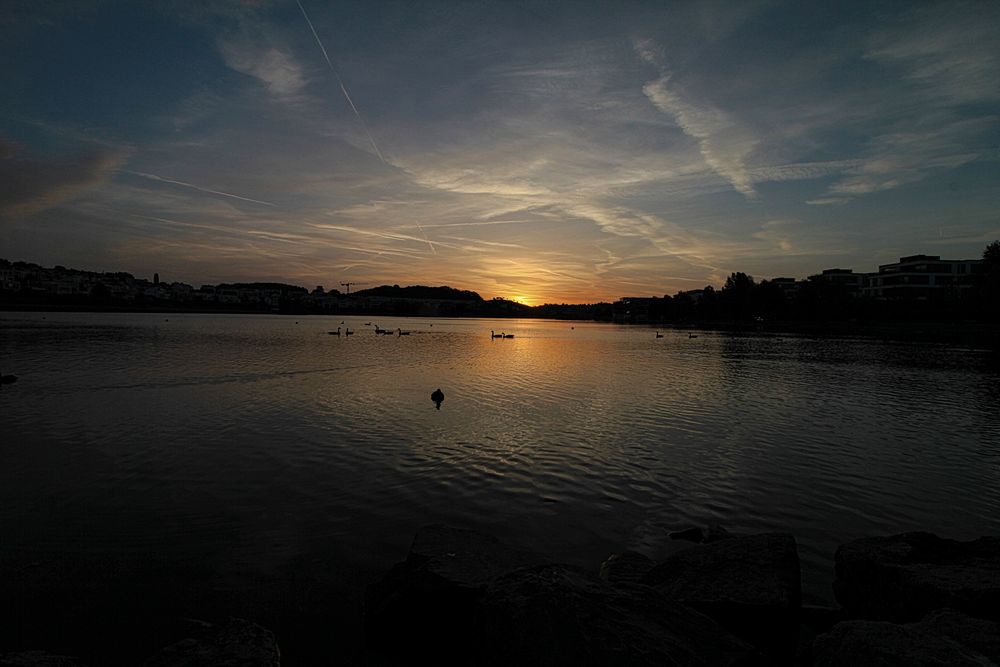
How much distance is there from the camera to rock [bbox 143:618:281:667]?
5.77 meters

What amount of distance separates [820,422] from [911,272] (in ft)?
629

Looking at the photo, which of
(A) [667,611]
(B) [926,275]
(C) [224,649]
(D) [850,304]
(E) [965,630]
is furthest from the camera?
(B) [926,275]

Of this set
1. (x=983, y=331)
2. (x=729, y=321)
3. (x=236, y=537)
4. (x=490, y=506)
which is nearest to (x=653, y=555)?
(x=490, y=506)

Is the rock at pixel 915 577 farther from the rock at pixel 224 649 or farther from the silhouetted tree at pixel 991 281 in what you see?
the silhouetted tree at pixel 991 281

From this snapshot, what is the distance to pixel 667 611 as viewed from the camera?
6.24m

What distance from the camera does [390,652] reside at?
7.38 meters

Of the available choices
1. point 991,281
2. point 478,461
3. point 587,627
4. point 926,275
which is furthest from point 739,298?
point 587,627

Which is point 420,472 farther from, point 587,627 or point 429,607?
point 587,627

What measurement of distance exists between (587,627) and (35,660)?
5.79 m

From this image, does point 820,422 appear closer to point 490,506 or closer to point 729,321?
point 490,506

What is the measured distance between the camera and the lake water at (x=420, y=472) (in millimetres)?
10391

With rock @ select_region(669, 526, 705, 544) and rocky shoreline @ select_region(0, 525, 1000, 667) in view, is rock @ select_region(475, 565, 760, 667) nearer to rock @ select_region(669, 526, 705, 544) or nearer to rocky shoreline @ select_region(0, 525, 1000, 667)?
rocky shoreline @ select_region(0, 525, 1000, 667)

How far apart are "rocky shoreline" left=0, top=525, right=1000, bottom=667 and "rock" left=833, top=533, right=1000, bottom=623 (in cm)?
2

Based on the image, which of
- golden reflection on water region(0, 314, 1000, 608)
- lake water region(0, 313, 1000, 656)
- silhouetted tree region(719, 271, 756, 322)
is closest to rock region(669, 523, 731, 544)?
lake water region(0, 313, 1000, 656)
